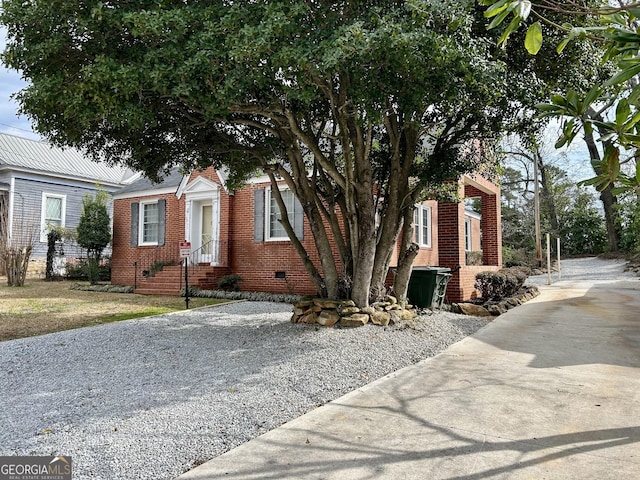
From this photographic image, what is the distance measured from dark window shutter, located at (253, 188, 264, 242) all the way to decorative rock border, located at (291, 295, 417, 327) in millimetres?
5951

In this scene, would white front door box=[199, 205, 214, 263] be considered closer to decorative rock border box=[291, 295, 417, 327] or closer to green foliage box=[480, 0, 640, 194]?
decorative rock border box=[291, 295, 417, 327]

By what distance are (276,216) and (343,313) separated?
627 centimetres

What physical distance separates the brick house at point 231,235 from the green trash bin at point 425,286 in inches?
70.5

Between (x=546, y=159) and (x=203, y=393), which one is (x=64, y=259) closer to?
(x=203, y=393)

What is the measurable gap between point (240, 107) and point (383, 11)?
2119mm

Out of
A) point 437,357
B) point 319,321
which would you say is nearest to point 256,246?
point 319,321

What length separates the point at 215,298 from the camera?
12.2 meters

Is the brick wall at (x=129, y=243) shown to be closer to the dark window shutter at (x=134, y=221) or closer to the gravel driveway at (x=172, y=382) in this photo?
the dark window shutter at (x=134, y=221)

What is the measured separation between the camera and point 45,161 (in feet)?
67.6

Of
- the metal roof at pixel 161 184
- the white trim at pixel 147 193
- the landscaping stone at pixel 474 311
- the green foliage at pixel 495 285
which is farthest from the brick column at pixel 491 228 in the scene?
the white trim at pixel 147 193

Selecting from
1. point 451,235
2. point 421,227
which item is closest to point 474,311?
point 451,235

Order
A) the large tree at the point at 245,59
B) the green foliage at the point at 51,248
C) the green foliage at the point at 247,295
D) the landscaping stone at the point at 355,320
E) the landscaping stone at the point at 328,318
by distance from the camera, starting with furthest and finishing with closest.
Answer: the green foliage at the point at 51,248
the green foliage at the point at 247,295
the landscaping stone at the point at 328,318
the landscaping stone at the point at 355,320
the large tree at the point at 245,59

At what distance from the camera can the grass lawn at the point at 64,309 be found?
7513mm

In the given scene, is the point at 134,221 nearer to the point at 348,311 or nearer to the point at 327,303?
the point at 327,303
